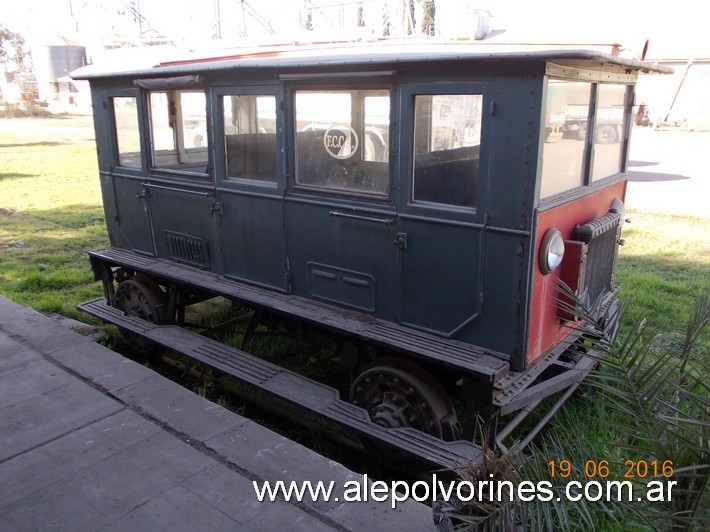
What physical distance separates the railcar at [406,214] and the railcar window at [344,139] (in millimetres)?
12

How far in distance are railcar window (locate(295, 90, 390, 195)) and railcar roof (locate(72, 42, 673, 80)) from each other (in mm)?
248

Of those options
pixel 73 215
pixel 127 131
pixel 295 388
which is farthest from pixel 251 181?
pixel 73 215

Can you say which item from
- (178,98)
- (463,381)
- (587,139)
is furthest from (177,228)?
(587,139)

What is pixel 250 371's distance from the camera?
4484 mm

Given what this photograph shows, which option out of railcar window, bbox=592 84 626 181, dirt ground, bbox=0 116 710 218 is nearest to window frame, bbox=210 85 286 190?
railcar window, bbox=592 84 626 181

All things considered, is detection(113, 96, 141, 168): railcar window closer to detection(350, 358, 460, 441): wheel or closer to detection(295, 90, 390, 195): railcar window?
detection(295, 90, 390, 195): railcar window

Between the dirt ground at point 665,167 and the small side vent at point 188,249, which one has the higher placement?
the small side vent at point 188,249

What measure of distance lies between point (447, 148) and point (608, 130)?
5.14ft

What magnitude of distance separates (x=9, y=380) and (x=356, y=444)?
2.64 m

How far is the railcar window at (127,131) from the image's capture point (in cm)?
548

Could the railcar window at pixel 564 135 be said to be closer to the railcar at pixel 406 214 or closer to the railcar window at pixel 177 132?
the railcar at pixel 406 214

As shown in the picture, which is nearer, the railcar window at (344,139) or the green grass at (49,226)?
the railcar window at (344,139)

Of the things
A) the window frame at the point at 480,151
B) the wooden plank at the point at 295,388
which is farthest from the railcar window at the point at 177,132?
the window frame at the point at 480,151

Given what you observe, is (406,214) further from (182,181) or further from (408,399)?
(182,181)
